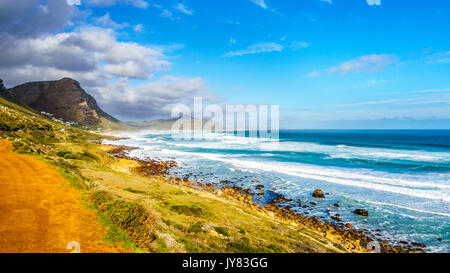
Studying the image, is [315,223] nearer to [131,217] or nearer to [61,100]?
[131,217]

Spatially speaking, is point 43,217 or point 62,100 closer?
point 43,217

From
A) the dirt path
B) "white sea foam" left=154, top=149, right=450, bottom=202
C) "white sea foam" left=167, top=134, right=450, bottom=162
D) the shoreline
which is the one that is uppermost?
the dirt path

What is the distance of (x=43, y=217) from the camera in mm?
9320

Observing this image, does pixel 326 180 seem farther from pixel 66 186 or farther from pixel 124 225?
pixel 66 186

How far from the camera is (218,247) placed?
10.2 m

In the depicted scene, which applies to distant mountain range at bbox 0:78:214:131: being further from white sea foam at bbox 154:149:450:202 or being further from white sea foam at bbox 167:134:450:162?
white sea foam at bbox 154:149:450:202

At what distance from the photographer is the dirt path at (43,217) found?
761 centimetres

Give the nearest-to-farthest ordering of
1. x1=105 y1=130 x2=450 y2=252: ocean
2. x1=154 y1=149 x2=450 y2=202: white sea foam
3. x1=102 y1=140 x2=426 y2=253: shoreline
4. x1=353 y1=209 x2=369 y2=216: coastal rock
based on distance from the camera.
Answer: x1=102 y1=140 x2=426 y2=253: shoreline, x1=105 y1=130 x2=450 y2=252: ocean, x1=353 y1=209 x2=369 y2=216: coastal rock, x1=154 y1=149 x2=450 y2=202: white sea foam

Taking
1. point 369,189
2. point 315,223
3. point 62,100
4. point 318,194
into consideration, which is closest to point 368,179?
point 369,189

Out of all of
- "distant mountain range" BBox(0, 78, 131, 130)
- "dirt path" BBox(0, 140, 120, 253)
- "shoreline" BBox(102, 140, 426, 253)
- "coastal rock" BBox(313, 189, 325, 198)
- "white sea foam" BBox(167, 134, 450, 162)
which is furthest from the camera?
"distant mountain range" BBox(0, 78, 131, 130)

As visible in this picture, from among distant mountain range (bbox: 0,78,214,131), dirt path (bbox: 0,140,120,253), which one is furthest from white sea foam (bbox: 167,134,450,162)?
distant mountain range (bbox: 0,78,214,131)

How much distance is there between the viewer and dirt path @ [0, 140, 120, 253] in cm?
761

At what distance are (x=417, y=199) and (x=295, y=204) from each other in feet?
43.1
